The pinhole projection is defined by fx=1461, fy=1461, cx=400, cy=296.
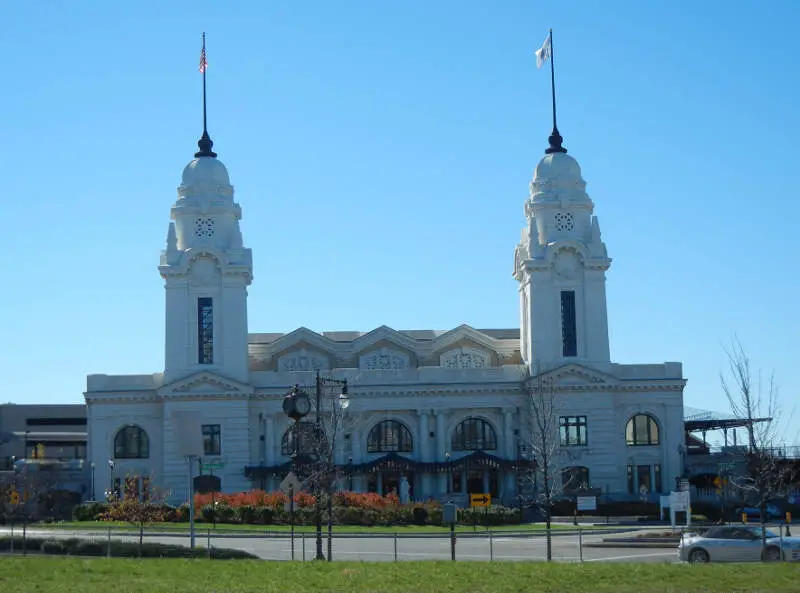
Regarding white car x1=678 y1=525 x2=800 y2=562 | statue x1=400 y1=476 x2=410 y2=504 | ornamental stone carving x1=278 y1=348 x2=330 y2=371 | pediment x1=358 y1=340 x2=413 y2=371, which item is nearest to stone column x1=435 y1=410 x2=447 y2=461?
statue x1=400 y1=476 x2=410 y2=504

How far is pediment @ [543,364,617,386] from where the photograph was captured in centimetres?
9075

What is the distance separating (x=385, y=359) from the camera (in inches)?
3866

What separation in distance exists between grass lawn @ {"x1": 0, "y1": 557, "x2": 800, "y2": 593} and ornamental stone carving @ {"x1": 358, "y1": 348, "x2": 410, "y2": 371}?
208 ft

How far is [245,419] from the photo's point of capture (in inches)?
3600

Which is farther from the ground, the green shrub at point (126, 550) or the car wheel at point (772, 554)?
the green shrub at point (126, 550)

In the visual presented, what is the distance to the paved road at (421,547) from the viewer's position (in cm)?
4509

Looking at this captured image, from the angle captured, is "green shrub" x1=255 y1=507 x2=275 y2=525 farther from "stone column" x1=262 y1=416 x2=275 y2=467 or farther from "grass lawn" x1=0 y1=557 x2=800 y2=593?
"grass lawn" x1=0 y1=557 x2=800 y2=593

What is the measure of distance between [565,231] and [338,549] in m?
46.9

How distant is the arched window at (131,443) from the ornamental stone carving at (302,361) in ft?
34.5

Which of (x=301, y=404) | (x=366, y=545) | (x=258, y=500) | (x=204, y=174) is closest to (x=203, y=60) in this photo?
(x=204, y=174)

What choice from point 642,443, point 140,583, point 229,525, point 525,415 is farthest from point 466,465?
point 140,583

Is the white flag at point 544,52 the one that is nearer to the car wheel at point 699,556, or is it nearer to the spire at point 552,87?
the spire at point 552,87

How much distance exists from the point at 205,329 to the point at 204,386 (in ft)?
13.9

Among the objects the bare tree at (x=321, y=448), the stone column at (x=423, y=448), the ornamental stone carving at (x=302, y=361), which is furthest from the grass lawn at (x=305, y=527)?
the ornamental stone carving at (x=302, y=361)
